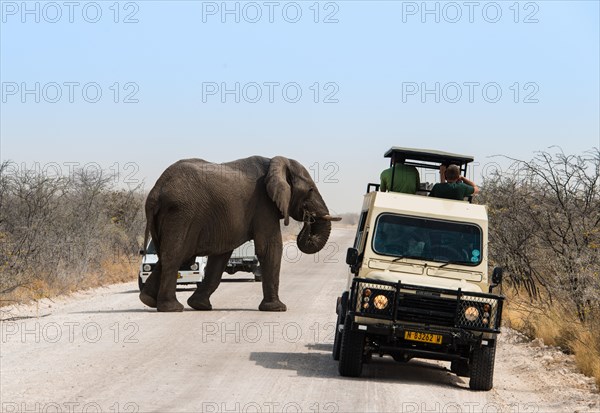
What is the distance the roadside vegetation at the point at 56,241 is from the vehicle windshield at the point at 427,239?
442 inches

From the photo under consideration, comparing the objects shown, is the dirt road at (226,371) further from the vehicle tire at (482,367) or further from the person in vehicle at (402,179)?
the person in vehicle at (402,179)

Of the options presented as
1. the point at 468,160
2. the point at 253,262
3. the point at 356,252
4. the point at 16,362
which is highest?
the point at 468,160

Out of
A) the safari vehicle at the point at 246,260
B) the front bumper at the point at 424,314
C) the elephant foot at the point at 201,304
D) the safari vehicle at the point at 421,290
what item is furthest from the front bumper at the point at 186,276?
the front bumper at the point at 424,314

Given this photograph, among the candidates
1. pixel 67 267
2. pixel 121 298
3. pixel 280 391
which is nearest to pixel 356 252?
pixel 280 391

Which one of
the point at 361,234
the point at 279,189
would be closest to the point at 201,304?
the point at 279,189

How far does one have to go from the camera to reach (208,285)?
24.3m

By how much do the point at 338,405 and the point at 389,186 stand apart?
5796 millimetres

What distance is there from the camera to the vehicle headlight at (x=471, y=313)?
1369 centimetres

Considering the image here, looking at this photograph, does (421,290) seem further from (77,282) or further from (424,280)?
(77,282)

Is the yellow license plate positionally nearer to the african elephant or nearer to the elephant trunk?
the african elephant

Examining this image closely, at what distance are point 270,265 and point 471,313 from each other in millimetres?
11094

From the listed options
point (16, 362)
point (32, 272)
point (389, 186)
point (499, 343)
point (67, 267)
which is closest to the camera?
point (16, 362)

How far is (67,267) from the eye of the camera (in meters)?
31.6

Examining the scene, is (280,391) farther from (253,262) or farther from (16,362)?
(253,262)
